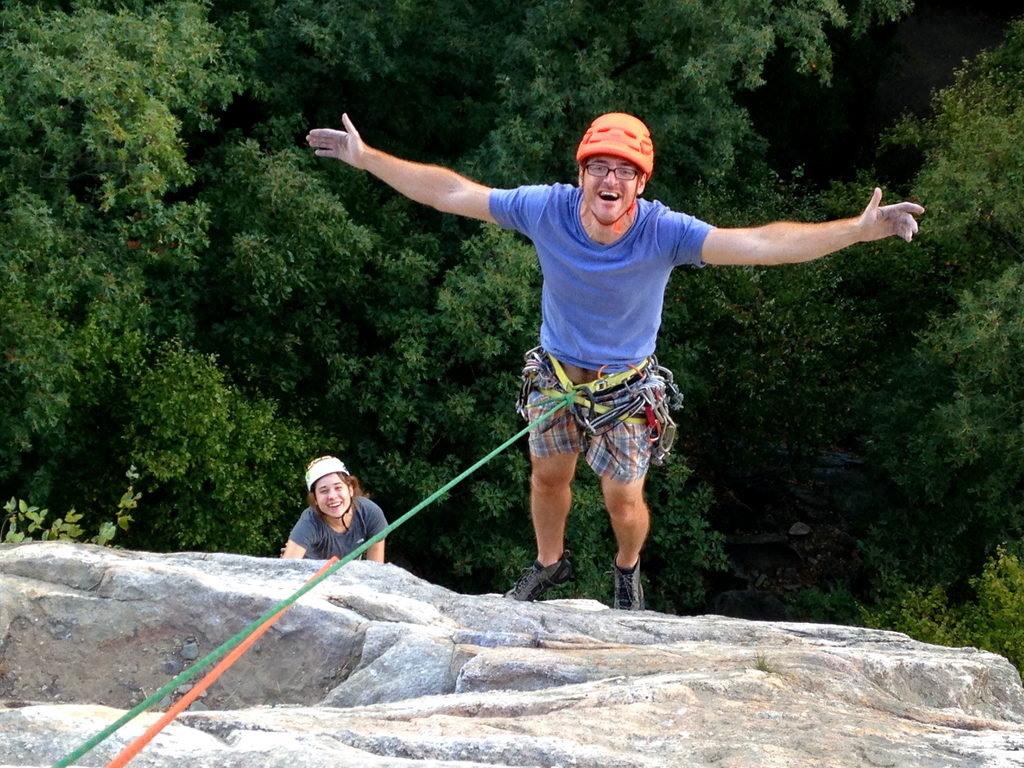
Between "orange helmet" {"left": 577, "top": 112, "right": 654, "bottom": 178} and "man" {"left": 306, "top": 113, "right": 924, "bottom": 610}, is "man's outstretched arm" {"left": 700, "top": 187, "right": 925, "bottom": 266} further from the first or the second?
"orange helmet" {"left": 577, "top": 112, "right": 654, "bottom": 178}

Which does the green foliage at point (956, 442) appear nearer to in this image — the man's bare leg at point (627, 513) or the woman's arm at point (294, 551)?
the man's bare leg at point (627, 513)

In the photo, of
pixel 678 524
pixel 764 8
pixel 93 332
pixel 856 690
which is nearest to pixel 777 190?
pixel 764 8

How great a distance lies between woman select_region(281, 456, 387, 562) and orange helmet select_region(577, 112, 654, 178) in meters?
2.02

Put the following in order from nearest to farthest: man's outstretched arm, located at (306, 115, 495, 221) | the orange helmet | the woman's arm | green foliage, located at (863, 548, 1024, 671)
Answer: the orange helmet < man's outstretched arm, located at (306, 115, 495, 221) < the woman's arm < green foliage, located at (863, 548, 1024, 671)

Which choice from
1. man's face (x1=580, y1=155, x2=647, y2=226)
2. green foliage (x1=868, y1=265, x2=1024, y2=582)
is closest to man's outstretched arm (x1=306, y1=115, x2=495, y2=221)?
man's face (x1=580, y1=155, x2=647, y2=226)

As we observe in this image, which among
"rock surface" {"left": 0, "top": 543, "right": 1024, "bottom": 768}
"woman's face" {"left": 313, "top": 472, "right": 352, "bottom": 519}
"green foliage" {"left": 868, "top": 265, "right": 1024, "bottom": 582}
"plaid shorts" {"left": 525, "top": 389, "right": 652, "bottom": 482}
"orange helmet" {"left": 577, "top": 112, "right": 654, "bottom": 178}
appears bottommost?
"rock surface" {"left": 0, "top": 543, "right": 1024, "bottom": 768}

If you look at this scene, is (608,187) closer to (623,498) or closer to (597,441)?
(597,441)

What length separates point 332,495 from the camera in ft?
19.2

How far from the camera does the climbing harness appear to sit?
5.01 m

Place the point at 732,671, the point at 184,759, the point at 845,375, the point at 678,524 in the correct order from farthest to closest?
the point at 845,375 < the point at 678,524 < the point at 732,671 < the point at 184,759

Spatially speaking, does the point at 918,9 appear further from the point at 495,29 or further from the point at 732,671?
the point at 732,671

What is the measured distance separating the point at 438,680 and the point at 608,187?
1.65m

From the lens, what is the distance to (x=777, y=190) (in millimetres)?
17141

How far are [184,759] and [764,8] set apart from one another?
40.0 feet
